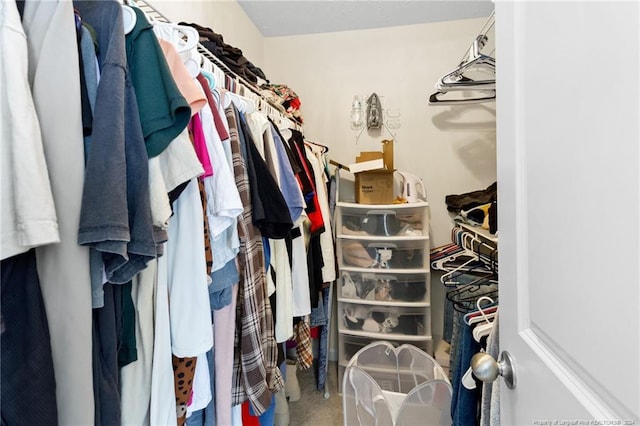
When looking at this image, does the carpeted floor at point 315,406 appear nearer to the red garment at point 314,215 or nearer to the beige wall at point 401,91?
the red garment at point 314,215

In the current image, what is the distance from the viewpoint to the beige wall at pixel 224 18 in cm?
137

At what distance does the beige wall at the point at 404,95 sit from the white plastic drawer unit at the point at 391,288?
49 cm

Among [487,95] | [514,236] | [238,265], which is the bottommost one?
[238,265]

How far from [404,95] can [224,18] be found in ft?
4.37

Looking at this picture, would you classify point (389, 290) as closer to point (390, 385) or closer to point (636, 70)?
point (390, 385)

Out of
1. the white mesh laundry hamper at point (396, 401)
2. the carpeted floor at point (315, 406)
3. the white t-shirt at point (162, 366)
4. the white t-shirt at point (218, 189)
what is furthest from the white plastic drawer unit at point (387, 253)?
the white t-shirt at point (162, 366)

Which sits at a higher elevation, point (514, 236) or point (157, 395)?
point (514, 236)

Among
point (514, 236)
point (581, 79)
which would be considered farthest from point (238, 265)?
point (581, 79)

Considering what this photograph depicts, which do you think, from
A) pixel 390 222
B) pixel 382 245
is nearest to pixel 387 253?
pixel 382 245

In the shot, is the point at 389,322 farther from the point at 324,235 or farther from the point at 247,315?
the point at 247,315

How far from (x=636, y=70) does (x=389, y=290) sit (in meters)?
1.72

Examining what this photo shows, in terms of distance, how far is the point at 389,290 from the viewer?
6.16 feet

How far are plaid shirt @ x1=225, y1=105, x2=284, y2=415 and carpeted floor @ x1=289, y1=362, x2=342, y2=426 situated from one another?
3.20 ft

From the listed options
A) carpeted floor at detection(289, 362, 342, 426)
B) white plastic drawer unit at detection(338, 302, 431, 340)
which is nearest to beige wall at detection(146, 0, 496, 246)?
white plastic drawer unit at detection(338, 302, 431, 340)
